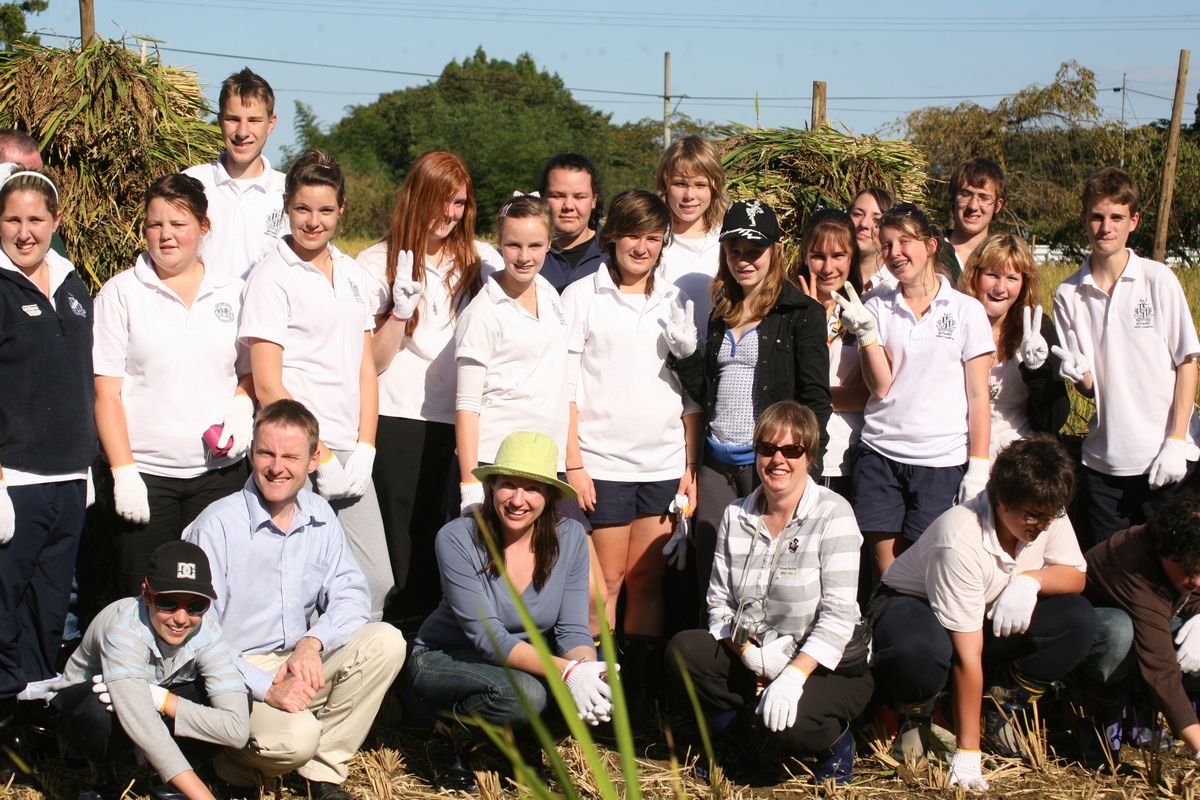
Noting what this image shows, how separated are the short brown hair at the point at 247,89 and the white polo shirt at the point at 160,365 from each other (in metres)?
1.10

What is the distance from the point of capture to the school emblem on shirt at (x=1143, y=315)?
4.93m

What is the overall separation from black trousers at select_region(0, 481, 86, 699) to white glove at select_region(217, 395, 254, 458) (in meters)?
0.57

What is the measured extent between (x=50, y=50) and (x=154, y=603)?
3517 mm

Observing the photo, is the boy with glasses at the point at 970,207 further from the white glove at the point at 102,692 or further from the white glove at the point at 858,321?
the white glove at the point at 102,692

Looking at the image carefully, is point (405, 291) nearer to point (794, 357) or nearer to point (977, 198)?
point (794, 357)

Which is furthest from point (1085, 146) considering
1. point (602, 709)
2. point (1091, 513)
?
point (602, 709)

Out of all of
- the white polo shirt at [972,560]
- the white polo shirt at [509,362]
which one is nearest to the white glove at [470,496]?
the white polo shirt at [509,362]

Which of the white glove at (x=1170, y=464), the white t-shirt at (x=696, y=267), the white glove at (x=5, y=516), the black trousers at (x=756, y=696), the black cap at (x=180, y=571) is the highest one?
the white t-shirt at (x=696, y=267)

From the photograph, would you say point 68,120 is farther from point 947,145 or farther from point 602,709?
point 947,145

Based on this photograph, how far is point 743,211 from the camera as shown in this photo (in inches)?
186

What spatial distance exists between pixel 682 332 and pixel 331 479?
150 cm

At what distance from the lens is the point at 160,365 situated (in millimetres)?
4285

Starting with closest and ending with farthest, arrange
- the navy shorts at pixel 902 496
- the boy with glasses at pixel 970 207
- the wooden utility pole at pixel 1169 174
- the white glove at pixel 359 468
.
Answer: the white glove at pixel 359 468
the navy shorts at pixel 902 496
the boy with glasses at pixel 970 207
the wooden utility pole at pixel 1169 174

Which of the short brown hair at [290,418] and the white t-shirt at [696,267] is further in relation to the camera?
the white t-shirt at [696,267]
